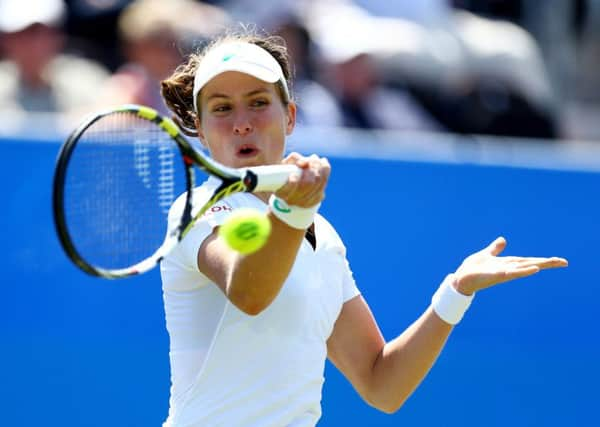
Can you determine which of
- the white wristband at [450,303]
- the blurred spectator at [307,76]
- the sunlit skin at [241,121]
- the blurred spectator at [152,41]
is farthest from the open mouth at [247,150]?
the blurred spectator at [307,76]

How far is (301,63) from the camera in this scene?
6.15 metres

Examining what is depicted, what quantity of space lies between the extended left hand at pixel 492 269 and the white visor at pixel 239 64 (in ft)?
2.18

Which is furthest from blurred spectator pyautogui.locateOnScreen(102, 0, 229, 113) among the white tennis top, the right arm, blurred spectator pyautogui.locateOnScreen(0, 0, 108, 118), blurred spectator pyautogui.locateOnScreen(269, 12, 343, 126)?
the right arm

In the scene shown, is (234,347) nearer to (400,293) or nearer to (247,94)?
(247,94)

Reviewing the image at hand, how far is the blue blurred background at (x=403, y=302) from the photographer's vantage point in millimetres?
4684

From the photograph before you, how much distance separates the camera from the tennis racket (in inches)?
100

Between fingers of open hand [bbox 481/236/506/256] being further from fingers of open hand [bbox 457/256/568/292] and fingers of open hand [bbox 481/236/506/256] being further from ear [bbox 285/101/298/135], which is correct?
ear [bbox 285/101/298/135]

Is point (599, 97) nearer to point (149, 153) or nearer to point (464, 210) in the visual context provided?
point (464, 210)

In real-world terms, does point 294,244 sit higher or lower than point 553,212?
higher

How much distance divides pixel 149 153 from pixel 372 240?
1674 millimetres

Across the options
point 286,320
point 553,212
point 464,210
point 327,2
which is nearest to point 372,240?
point 464,210

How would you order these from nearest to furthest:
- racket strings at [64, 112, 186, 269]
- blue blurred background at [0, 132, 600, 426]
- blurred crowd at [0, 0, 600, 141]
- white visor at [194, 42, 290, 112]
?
racket strings at [64, 112, 186, 269]
white visor at [194, 42, 290, 112]
blue blurred background at [0, 132, 600, 426]
blurred crowd at [0, 0, 600, 141]

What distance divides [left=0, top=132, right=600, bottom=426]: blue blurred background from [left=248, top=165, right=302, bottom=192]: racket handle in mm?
2184

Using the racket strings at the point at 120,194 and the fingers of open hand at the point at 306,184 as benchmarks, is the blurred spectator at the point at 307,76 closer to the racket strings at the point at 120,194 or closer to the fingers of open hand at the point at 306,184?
the racket strings at the point at 120,194
